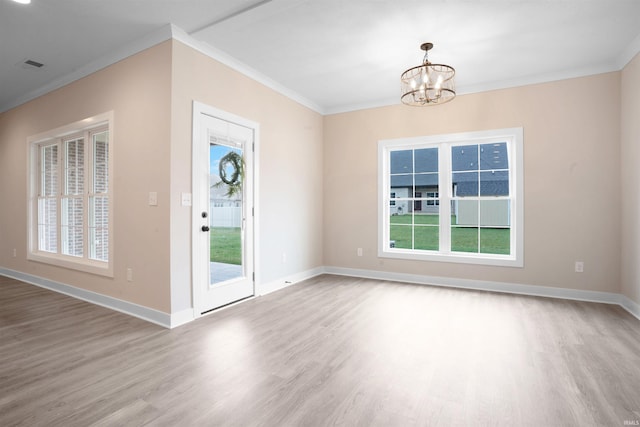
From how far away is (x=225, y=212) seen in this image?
386 centimetres

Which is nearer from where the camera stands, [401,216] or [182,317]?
[182,317]

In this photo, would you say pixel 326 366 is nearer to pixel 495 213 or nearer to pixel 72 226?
pixel 495 213

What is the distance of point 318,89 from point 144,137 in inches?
100

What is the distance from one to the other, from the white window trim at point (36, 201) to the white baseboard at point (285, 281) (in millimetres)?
1745

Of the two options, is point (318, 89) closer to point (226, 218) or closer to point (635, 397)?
point (226, 218)

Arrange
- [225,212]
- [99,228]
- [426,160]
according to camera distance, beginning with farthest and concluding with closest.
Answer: [426,160]
[99,228]
[225,212]

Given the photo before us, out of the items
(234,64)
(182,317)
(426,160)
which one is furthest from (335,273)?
(234,64)

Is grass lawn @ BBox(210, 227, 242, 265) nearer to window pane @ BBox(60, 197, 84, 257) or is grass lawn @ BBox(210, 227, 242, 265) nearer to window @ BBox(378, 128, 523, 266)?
window pane @ BBox(60, 197, 84, 257)

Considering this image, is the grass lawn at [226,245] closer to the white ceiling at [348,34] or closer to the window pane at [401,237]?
the white ceiling at [348,34]

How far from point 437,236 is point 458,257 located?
422mm

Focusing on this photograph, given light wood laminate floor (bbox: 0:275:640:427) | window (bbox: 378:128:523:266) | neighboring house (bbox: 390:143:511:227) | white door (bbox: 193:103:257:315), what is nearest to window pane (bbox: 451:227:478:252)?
window (bbox: 378:128:523:266)

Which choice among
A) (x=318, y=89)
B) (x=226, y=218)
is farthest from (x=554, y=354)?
(x=318, y=89)

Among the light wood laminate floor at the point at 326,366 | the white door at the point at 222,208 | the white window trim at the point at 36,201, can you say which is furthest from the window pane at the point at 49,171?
the white door at the point at 222,208

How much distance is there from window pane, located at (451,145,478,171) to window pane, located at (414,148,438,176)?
0.83 feet
